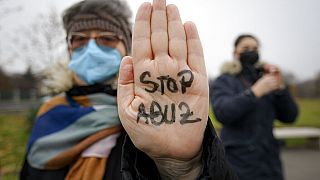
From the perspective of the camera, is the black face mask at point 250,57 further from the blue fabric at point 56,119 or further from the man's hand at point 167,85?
the man's hand at point 167,85

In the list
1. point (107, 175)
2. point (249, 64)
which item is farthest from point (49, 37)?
point (107, 175)

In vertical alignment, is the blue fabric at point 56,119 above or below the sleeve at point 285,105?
above

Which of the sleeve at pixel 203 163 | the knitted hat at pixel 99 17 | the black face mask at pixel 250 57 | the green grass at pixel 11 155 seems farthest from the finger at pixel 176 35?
the green grass at pixel 11 155

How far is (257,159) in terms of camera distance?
8.61ft

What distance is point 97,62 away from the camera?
1893 mm

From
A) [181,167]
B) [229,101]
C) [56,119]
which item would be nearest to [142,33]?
[181,167]

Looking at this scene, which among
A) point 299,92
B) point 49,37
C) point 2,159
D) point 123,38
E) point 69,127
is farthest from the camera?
point 299,92

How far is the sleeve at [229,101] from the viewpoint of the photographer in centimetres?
259

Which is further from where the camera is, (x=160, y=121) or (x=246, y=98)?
(x=246, y=98)

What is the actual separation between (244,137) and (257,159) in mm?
203

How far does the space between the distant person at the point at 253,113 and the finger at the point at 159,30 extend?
160 cm

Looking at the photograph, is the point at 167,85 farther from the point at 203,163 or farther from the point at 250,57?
the point at 250,57

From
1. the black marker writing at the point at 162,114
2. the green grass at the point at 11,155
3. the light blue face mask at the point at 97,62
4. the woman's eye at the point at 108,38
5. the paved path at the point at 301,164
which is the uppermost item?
the woman's eye at the point at 108,38

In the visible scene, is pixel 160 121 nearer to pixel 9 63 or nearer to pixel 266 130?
pixel 266 130
